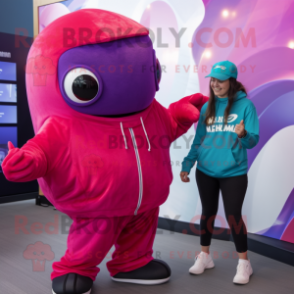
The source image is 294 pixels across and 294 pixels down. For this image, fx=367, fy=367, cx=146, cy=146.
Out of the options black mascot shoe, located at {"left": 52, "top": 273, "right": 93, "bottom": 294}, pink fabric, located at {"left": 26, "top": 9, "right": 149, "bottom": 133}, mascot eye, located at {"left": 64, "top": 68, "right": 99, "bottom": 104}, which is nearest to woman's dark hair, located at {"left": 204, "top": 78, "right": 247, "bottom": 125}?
pink fabric, located at {"left": 26, "top": 9, "right": 149, "bottom": 133}

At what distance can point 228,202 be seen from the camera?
209 cm

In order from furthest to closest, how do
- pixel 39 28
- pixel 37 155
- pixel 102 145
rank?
pixel 39 28 < pixel 102 145 < pixel 37 155

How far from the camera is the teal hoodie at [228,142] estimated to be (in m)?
2.03

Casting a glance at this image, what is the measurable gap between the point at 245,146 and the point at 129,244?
85cm

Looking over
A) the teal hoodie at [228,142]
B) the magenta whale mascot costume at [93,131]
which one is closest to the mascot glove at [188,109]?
the teal hoodie at [228,142]

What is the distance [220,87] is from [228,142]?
12.6 inches

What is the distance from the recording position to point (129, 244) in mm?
2084

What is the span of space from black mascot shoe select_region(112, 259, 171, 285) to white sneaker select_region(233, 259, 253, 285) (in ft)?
1.30

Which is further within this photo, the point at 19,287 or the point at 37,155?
the point at 19,287

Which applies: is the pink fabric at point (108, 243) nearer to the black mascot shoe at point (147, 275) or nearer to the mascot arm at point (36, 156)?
the black mascot shoe at point (147, 275)

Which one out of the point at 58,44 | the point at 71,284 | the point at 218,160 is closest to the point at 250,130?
the point at 218,160

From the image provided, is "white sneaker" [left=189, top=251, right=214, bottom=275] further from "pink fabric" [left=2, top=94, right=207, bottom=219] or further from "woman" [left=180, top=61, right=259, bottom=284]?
"pink fabric" [left=2, top=94, right=207, bottom=219]

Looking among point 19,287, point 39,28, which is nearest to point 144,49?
point 19,287

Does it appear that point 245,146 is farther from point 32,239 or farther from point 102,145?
point 32,239
